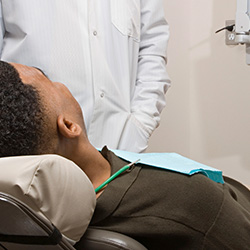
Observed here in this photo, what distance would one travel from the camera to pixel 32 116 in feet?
3.20

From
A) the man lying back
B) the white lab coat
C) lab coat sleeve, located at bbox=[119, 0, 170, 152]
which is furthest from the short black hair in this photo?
lab coat sleeve, located at bbox=[119, 0, 170, 152]

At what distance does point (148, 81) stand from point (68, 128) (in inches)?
33.6

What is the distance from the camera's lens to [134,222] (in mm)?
959

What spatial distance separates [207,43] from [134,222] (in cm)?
214

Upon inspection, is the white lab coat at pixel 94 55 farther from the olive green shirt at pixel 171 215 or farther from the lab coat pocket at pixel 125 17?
the olive green shirt at pixel 171 215

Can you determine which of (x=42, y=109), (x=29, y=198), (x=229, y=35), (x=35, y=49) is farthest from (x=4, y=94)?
(x=229, y=35)

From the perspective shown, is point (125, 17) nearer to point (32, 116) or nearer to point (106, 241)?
point (32, 116)

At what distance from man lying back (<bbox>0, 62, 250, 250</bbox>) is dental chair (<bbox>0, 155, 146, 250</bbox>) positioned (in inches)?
3.4

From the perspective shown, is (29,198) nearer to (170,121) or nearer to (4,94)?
(4,94)

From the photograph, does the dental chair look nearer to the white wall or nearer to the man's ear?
the man's ear

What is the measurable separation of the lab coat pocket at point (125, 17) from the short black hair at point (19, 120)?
84 centimetres

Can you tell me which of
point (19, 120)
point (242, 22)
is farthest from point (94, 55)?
point (242, 22)

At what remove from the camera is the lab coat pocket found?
5.82 ft

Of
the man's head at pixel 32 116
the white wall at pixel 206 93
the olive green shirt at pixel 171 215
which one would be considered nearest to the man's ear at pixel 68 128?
the man's head at pixel 32 116
